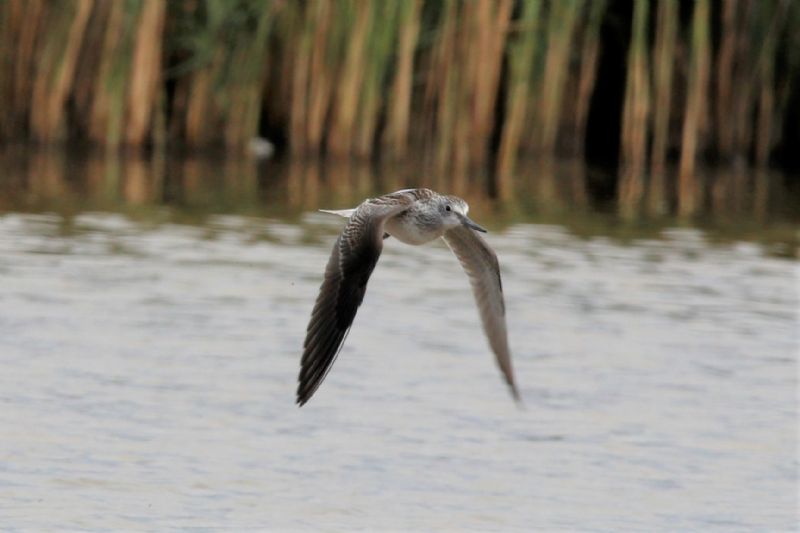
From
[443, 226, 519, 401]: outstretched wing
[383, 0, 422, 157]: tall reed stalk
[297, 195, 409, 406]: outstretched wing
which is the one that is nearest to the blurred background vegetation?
[383, 0, 422, 157]: tall reed stalk

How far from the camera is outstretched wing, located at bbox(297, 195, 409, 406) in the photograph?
4.68 meters

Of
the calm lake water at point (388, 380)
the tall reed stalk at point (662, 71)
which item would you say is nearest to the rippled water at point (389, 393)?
the calm lake water at point (388, 380)

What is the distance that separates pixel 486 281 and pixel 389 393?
87 centimetres

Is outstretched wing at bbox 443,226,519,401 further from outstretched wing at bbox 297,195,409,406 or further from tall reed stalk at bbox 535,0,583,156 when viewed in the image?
tall reed stalk at bbox 535,0,583,156

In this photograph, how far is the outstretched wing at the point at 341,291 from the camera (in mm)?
4676

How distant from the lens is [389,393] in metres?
6.51

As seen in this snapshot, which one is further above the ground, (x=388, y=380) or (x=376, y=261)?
(x=376, y=261)

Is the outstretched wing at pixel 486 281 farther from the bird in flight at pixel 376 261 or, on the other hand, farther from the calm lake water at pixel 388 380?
the calm lake water at pixel 388 380

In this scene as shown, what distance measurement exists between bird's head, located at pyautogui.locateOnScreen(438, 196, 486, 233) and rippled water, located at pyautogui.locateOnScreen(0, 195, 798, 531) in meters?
0.82

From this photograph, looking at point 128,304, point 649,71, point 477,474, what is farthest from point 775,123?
point 477,474

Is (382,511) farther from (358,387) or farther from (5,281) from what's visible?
(5,281)

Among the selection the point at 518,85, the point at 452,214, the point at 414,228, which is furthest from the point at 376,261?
the point at 518,85

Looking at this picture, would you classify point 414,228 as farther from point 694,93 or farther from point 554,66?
point 694,93

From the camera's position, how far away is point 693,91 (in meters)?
13.4
